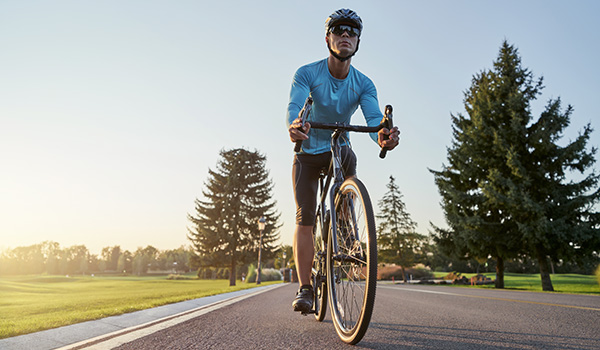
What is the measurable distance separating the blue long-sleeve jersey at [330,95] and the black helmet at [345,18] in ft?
1.45

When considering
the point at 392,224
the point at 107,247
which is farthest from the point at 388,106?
the point at 107,247

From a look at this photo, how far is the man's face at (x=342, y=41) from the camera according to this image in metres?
2.84

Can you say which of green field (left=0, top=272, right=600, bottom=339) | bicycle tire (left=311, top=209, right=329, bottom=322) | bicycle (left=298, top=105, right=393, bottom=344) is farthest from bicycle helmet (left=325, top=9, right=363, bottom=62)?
green field (left=0, top=272, right=600, bottom=339)

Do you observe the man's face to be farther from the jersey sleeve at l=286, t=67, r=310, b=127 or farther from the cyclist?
the jersey sleeve at l=286, t=67, r=310, b=127

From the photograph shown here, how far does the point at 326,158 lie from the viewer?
3342mm

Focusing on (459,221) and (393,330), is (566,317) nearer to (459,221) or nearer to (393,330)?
(393,330)

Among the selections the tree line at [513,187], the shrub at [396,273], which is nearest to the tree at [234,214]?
the tree line at [513,187]

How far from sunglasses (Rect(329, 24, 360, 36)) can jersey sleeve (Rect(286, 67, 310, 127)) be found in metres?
0.43

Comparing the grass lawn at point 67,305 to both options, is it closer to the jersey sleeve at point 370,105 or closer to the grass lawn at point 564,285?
the jersey sleeve at point 370,105

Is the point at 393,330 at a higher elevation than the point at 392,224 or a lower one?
lower

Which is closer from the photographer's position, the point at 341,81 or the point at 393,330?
the point at 393,330

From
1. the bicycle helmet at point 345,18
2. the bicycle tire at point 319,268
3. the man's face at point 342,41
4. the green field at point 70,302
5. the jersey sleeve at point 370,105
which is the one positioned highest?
the bicycle helmet at point 345,18

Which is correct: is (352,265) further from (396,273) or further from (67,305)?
(396,273)

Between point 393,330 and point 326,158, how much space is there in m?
1.53
